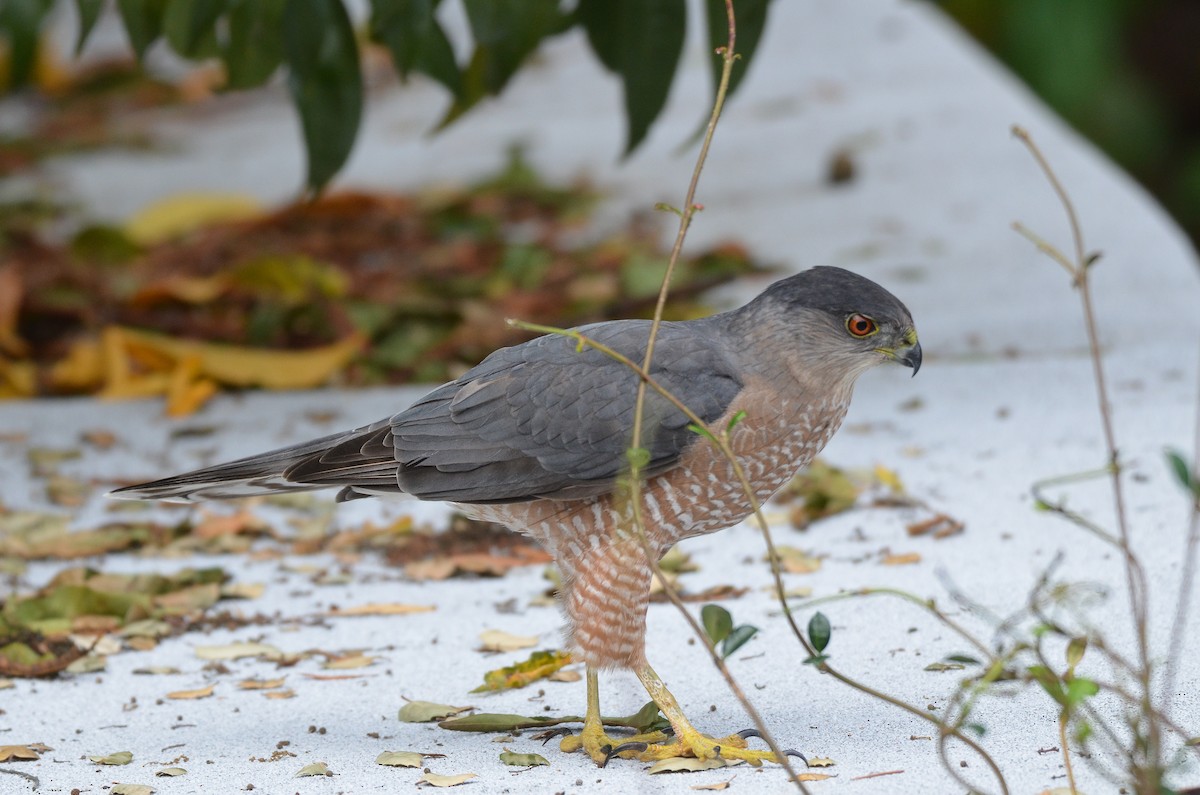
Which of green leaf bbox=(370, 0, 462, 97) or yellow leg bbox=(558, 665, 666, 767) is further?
green leaf bbox=(370, 0, 462, 97)

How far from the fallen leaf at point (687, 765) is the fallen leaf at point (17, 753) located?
1.24 meters

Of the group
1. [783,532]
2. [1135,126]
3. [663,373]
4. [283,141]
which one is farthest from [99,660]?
[1135,126]

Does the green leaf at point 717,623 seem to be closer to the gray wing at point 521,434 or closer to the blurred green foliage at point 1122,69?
the gray wing at point 521,434

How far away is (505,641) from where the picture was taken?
138 inches

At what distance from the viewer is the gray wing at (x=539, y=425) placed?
292 cm

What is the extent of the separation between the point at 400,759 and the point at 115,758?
0.58m

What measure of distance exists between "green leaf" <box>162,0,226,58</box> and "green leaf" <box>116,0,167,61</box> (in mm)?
92

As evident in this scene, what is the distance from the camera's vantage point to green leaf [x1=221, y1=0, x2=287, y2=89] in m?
4.34

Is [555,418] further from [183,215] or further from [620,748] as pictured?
[183,215]


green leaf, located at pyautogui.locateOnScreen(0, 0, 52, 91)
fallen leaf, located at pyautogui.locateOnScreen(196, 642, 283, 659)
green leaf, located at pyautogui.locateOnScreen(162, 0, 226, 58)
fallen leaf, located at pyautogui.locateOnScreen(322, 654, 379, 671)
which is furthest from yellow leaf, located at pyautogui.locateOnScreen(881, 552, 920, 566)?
green leaf, located at pyautogui.locateOnScreen(0, 0, 52, 91)

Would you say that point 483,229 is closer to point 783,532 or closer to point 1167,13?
point 783,532

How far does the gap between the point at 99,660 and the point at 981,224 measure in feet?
15.8

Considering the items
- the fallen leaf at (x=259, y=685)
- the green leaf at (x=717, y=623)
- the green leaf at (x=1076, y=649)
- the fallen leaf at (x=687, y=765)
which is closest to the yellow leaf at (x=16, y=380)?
the fallen leaf at (x=259, y=685)

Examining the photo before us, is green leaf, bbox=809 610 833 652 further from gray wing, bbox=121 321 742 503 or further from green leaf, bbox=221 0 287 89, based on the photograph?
green leaf, bbox=221 0 287 89
